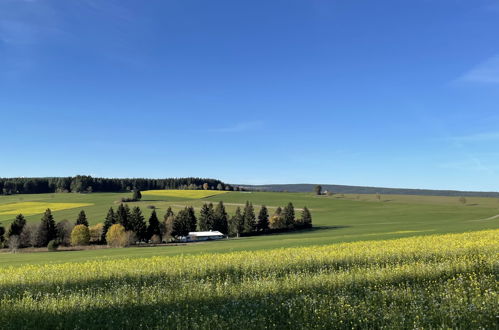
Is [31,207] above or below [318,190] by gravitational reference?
below

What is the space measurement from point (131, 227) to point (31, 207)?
2671 inches

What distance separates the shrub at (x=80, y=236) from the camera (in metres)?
70.8

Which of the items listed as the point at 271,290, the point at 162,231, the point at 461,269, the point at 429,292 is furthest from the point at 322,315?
the point at 162,231

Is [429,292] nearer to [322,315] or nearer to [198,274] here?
[322,315]

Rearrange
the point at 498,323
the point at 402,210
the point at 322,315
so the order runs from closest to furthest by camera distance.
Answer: the point at 498,323 → the point at 322,315 → the point at 402,210

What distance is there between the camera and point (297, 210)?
11525cm

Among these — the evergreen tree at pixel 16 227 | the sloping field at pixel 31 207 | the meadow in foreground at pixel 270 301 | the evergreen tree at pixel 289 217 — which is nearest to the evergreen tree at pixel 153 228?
the evergreen tree at pixel 16 227

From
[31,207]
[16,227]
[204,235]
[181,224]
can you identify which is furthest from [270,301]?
[31,207]

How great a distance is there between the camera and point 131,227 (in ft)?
249

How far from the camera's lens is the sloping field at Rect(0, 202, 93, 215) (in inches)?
4443

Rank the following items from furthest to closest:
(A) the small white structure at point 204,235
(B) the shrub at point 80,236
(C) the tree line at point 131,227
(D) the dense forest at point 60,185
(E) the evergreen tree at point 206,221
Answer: (D) the dense forest at point 60,185 < (E) the evergreen tree at point 206,221 < (A) the small white structure at point 204,235 < (B) the shrub at point 80,236 < (C) the tree line at point 131,227

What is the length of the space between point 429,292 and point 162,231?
7449 centimetres

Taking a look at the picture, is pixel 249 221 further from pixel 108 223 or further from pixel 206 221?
pixel 108 223

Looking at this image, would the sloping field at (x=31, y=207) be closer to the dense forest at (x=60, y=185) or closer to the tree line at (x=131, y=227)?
the tree line at (x=131, y=227)
